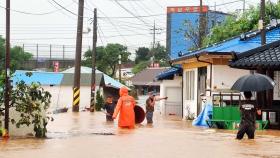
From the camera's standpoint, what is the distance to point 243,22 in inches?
1583

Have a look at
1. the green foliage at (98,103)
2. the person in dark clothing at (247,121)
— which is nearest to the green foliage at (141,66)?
the green foliage at (98,103)

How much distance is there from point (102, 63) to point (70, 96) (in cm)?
3304

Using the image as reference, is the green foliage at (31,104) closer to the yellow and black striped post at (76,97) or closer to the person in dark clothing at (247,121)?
the person in dark clothing at (247,121)

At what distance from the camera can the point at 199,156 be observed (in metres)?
13.0

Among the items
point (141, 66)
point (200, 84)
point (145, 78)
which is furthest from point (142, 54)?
point (200, 84)

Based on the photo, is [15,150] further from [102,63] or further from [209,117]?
[102,63]

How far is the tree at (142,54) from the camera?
115 metres

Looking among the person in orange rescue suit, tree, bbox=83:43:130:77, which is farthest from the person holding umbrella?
tree, bbox=83:43:130:77

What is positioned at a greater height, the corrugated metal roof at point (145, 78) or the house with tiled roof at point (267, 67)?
the corrugated metal roof at point (145, 78)

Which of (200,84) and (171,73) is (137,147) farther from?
(171,73)

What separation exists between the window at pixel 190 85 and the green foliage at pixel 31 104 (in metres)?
A: 14.6

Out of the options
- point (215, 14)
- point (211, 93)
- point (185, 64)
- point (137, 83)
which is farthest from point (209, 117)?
point (137, 83)

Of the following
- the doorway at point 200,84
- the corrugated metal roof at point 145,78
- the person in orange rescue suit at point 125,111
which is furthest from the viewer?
the corrugated metal roof at point 145,78

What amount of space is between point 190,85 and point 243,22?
382 inches
